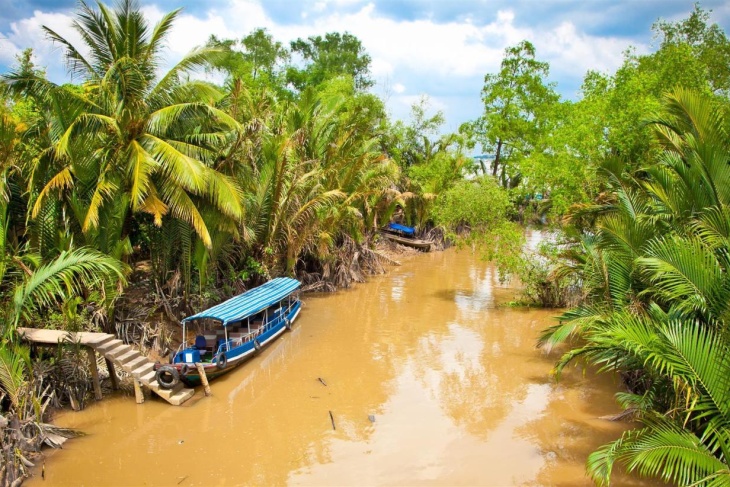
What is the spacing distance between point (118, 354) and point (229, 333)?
3.28 meters

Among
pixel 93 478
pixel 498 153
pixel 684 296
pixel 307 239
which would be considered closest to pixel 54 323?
pixel 93 478

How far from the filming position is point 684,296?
23.5 ft

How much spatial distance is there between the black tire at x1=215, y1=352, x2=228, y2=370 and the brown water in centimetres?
56

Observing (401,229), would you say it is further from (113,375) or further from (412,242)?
(113,375)

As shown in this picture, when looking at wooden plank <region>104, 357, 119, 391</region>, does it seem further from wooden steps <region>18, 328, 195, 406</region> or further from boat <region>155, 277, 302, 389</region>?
boat <region>155, 277, 302, 389</region>

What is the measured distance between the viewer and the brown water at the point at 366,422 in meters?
7.90

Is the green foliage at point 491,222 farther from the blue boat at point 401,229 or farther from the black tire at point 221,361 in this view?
the blue boat at point 401,229

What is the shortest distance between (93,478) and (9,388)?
1.85 meters

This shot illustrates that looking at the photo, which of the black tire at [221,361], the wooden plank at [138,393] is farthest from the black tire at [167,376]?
the black tire at [221,361]

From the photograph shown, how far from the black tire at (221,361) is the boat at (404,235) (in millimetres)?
19475

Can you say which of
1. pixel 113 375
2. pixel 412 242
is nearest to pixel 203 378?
pixel 113 375

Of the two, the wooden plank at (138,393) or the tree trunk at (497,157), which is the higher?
the tree trunk at (497,157)

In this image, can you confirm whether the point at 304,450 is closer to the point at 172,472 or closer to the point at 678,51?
the point at 172,472

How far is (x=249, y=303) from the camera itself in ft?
41.3
